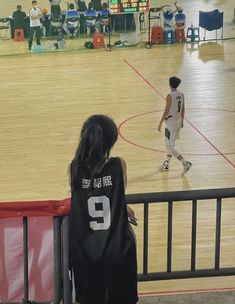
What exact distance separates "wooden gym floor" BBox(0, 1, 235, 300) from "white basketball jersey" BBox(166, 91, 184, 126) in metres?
0.92

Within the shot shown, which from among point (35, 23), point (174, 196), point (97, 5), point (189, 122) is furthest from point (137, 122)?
point (97, 5)

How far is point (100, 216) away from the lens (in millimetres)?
5016

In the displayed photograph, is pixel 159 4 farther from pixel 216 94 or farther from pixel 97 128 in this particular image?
pixel 97 128

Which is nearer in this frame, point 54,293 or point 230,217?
point 54,293

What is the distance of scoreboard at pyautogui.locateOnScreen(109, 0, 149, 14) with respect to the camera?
23688 mm

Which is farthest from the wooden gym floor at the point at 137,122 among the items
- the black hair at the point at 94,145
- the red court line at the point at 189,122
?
the black hair at the point at 94,145

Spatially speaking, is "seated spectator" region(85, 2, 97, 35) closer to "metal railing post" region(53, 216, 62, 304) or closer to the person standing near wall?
the person standing near wall

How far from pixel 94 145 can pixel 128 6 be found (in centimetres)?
1940

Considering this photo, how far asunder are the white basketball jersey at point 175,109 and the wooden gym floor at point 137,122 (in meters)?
0.92

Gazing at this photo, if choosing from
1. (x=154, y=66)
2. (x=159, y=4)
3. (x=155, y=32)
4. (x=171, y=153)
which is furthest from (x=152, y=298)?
(x=159, y=4)

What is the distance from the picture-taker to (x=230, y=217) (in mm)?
10484

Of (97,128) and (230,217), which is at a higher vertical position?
(97,128)

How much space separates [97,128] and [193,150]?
9.12 metres

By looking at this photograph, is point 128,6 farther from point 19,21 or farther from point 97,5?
point 19,21
